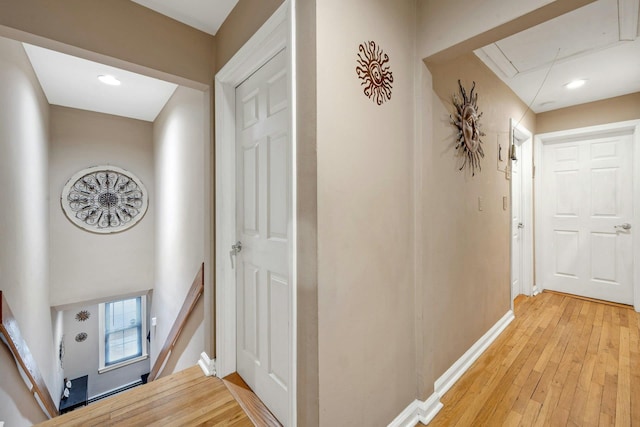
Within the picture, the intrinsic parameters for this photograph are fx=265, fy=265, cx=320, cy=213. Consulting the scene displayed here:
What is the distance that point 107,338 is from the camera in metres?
4.51

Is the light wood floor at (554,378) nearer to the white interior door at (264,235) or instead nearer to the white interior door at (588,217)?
the white interior door at (588,217)

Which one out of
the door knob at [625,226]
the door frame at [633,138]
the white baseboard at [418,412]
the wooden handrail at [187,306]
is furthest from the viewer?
the door knob at [625,226]

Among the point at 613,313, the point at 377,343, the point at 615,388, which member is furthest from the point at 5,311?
Result: the point at 613,313

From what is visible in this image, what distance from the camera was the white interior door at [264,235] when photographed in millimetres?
1398

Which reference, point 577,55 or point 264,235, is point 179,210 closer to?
point 264,235

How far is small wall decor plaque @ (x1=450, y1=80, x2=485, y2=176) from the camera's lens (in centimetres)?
184

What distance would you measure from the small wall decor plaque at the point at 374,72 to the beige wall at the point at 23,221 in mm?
2447

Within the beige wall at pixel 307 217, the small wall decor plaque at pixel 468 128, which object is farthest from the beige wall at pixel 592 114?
the beige wall at pixel 307 217

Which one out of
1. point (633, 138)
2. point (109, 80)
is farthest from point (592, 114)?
point (109, 80)

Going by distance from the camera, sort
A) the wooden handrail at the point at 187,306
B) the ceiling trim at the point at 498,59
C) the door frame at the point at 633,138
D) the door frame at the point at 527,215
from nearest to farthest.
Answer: the ceiling trim at the point at 498,59
the wooden handrail at the point at 187,306
the door frame at the point at 633,138
the door frame at the point at 527,215

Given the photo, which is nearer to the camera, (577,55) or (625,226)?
(577,55)

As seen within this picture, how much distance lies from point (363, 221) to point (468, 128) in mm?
1340

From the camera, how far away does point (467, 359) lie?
6.33ft

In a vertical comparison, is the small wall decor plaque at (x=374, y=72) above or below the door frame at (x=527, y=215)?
above
